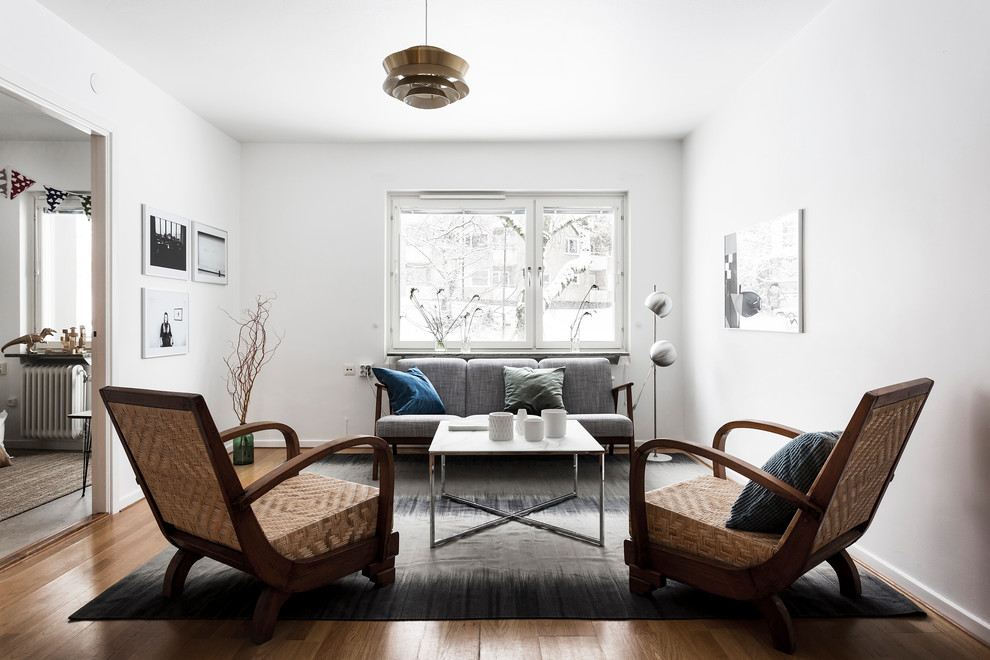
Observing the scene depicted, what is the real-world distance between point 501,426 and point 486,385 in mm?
1804

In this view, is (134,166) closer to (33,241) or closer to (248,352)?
(248,352)

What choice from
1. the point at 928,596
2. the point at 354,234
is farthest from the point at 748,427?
the point at 354,234

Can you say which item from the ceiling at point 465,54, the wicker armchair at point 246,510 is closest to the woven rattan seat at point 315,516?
the wicker armchair at point 246,510

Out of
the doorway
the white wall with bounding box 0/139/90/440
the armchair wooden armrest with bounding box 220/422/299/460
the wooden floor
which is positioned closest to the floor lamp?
the wooden floor

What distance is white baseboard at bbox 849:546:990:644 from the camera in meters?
2.01

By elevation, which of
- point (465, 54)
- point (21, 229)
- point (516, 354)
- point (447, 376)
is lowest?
point (447, 376)

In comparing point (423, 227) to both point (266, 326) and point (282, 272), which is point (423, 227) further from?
point (266, 326)

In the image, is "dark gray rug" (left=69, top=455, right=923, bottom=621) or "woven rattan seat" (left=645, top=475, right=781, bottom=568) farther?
"dark gray rug" (left=69, top=455, right=923, bottom=621)

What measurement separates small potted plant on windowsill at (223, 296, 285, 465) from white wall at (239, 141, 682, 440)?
9 centimetres

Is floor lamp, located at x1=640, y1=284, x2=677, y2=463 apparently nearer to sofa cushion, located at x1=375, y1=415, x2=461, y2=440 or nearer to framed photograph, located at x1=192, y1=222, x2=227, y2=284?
sofa cushion, located at x1=375, y1=415, x2=461, y2=440

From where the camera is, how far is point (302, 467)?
2.08 meters

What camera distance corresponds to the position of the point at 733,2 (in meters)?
2.83

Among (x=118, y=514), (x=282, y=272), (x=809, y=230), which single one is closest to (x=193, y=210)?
(x=282, y=272)

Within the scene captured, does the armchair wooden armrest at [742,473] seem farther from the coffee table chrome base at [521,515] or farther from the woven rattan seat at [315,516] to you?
the woven rattan seat at [315,516]
